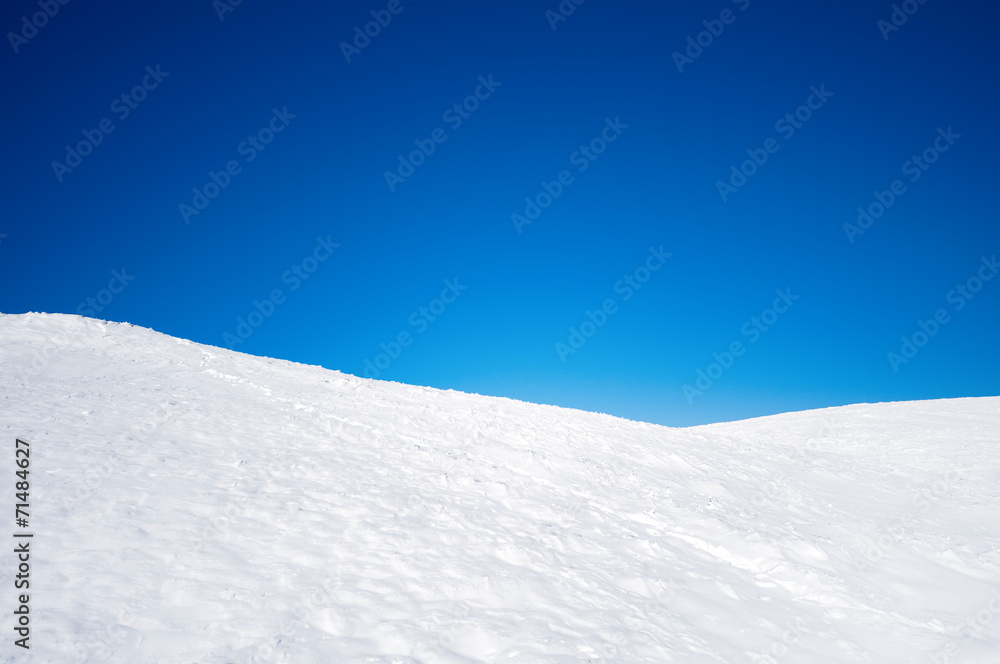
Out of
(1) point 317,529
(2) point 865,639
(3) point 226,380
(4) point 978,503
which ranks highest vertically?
(3) point 226,380

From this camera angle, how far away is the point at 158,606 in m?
5.13

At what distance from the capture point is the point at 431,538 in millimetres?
7320

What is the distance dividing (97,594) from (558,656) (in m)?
4.90

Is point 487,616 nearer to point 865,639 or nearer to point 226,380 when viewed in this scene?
point 865,639

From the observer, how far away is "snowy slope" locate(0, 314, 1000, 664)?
206 inches

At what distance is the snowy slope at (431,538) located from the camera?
5.24 meters

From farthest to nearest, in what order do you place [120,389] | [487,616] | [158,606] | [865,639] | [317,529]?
[120,389], [317,529], [865,639], [487,616], [158,606]

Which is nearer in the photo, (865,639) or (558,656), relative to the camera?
(558,656)

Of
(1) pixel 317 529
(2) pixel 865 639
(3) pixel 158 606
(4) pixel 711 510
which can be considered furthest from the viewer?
(4) pixel 711 510

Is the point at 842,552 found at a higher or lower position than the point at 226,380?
lower

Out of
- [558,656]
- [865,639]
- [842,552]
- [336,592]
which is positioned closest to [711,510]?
[842,552]

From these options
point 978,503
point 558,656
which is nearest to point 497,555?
point 558,656

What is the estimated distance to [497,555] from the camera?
7156 millimetres

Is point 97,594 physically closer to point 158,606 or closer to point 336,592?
point 158,606
